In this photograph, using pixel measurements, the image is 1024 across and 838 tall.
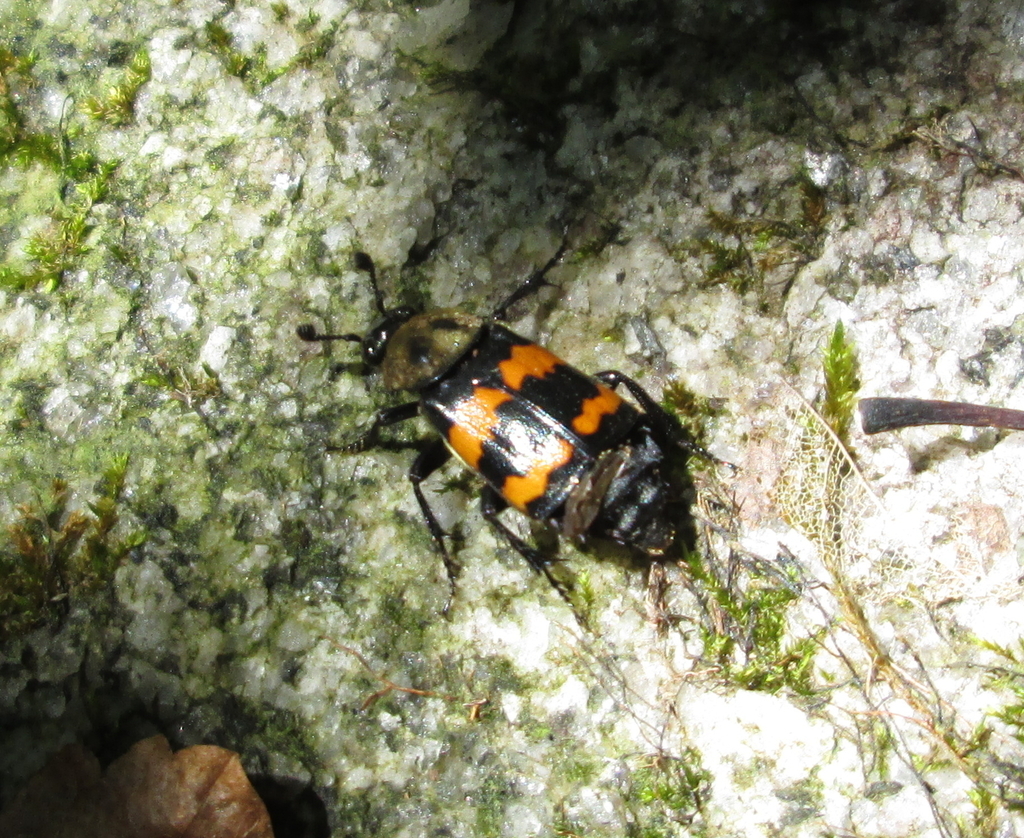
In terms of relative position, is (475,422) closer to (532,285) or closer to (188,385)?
(532,285)

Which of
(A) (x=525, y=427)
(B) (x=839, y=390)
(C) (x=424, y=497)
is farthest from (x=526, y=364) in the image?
(B) (x=839, y=390)

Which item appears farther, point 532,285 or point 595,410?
point 532,285

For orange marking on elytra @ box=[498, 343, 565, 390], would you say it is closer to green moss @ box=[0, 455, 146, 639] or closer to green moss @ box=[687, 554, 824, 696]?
green moss @ box=[687, 554, 824, 696]

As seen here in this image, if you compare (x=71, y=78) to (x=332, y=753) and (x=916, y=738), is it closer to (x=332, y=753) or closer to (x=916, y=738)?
(x=332, y=753)

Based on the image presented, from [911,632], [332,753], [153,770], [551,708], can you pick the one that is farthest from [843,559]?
[153,770]

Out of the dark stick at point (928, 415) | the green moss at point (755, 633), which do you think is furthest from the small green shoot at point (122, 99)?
the dark stick at point (928, 415)

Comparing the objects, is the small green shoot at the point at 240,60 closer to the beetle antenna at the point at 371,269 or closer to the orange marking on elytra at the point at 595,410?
the beetle antenna at the point at 371,269
